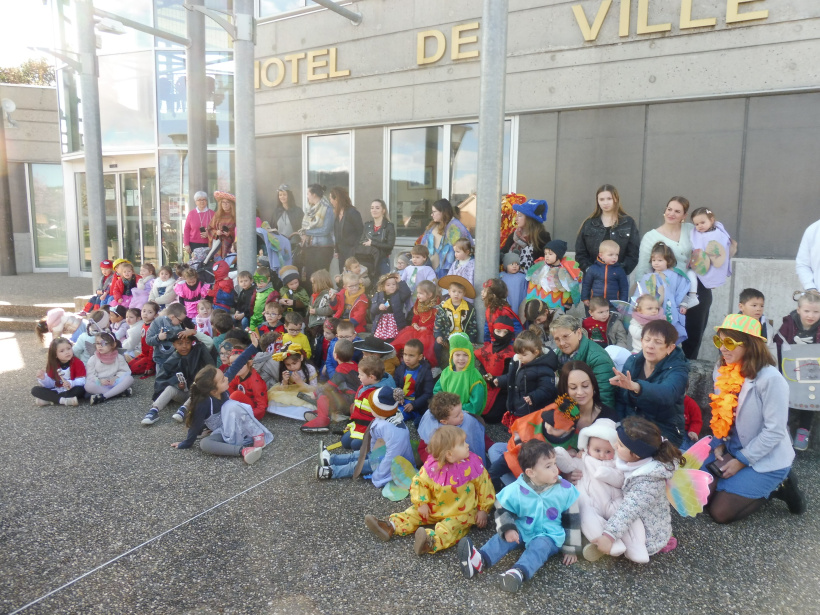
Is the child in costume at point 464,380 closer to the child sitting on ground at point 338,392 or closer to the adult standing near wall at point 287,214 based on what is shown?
the child sitting on ground at point 338,392

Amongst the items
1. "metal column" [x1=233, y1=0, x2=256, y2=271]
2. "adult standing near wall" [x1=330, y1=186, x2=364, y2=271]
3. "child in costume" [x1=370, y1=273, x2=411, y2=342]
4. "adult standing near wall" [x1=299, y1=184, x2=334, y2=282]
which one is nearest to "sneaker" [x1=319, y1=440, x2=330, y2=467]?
"child in costume" [x1=370, y1=273, x2=411, y2=342]

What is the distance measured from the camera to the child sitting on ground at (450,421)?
13.6 ft

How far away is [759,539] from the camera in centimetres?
364

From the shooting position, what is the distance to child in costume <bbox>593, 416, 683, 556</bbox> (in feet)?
10.8

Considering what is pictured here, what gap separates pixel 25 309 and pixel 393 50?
848 centimetres

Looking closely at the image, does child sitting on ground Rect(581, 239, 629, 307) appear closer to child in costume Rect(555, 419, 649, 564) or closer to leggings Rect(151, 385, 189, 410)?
child in costume Rect(555, 419, 649, 564)

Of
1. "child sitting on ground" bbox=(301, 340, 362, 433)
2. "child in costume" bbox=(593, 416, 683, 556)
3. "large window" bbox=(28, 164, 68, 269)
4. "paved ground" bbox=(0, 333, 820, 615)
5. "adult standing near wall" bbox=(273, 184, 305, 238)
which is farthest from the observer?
"large window" bbox=(28, 164, 68, 269)

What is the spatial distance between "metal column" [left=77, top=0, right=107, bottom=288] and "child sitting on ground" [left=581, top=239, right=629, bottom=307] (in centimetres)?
930

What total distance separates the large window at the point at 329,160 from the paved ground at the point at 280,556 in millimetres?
6766

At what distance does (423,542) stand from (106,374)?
15.8 ft

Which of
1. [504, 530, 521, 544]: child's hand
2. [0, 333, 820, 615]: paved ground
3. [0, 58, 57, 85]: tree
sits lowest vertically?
[0, 333, 820, 615]: paved ground

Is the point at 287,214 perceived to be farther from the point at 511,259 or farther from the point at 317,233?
the point at 511,259

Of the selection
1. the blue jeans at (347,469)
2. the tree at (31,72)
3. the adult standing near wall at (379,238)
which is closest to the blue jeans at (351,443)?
the blue jeans at (347,469)

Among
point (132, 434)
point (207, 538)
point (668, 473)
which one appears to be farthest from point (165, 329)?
point (668, 473)
